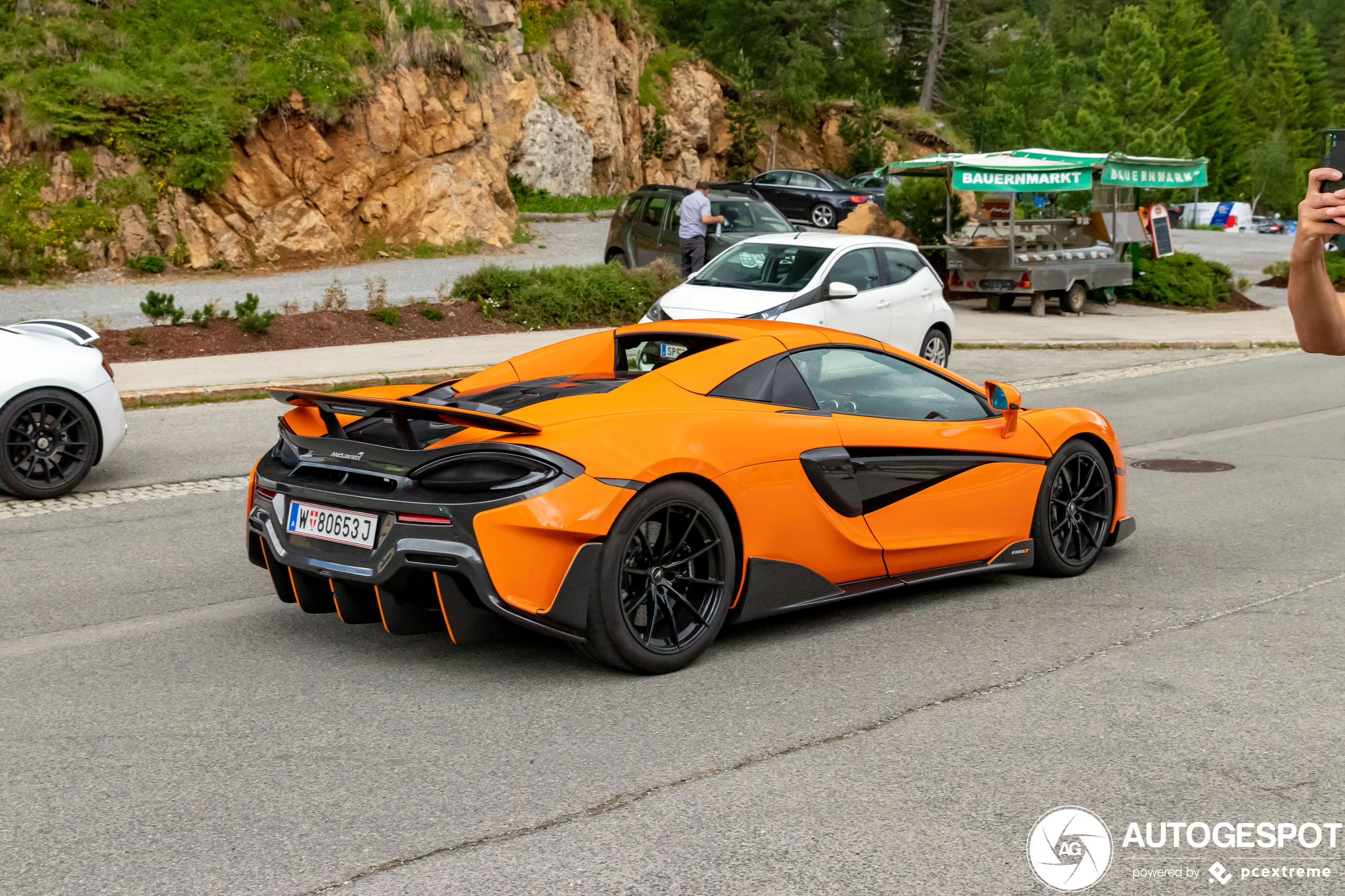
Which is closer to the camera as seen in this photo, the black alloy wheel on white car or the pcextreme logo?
the pcextreme logo

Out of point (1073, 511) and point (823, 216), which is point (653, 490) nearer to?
point (1073, 511)

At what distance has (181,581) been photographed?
6.94 m

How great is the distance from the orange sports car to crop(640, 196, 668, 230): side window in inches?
651

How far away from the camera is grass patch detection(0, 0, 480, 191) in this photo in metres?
24.4

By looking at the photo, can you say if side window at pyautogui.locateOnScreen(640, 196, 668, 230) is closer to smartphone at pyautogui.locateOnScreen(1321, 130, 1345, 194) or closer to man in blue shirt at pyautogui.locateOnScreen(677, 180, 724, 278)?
man in blue shirt at pyautogui.locateOnScreen(677, 180, 724, 278)

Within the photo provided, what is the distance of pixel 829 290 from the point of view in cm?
1451

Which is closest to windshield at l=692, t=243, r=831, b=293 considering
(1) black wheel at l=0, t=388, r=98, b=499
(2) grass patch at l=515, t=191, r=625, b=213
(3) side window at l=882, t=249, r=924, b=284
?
(3) side window at l=882, t=249, r=924, b=284

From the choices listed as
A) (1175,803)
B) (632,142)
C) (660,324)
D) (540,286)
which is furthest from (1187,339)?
(632,142)

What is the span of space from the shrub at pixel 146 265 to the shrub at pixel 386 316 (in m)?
7.28

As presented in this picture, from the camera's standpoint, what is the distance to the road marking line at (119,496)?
8.70 meters

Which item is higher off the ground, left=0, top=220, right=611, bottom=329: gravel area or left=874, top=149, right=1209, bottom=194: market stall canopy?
left=874, top=149, right=1209, bottom=194: market stall canopy

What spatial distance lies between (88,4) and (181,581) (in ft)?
77.8

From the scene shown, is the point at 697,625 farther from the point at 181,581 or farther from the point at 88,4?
the point at 88,4

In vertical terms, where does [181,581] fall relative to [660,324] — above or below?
below
